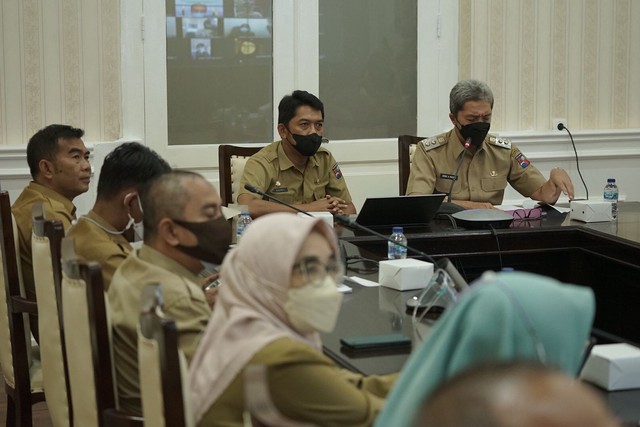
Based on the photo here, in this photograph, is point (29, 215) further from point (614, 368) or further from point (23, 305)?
point (614, 368)

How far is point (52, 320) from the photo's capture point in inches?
106

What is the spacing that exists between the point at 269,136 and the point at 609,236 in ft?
7.67

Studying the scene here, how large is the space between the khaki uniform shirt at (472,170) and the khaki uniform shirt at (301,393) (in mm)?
3008

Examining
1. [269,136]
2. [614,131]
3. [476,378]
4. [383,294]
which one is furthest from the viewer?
[614,131]

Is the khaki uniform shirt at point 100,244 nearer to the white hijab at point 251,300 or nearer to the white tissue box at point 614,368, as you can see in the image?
→ the white hijab at point 251,300

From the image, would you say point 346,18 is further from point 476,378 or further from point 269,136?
point 476,378

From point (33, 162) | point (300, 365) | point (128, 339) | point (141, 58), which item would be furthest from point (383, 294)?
point (141, 58)

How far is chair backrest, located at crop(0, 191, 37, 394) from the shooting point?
3.14 m

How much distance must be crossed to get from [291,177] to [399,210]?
81cm

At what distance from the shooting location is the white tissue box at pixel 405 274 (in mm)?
3006

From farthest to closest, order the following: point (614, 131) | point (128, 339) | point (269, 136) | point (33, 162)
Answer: point (614, 131) → point (269, 136) → point (33, 162) → point (128, 339)

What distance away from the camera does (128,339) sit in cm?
225

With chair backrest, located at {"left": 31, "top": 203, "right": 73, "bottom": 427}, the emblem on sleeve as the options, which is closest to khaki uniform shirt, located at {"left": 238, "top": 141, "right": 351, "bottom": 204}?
the emblem on sleeve

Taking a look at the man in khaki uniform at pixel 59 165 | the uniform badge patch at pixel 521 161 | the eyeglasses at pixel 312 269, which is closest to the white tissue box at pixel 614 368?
the eyeglasses at pixel 312 269
